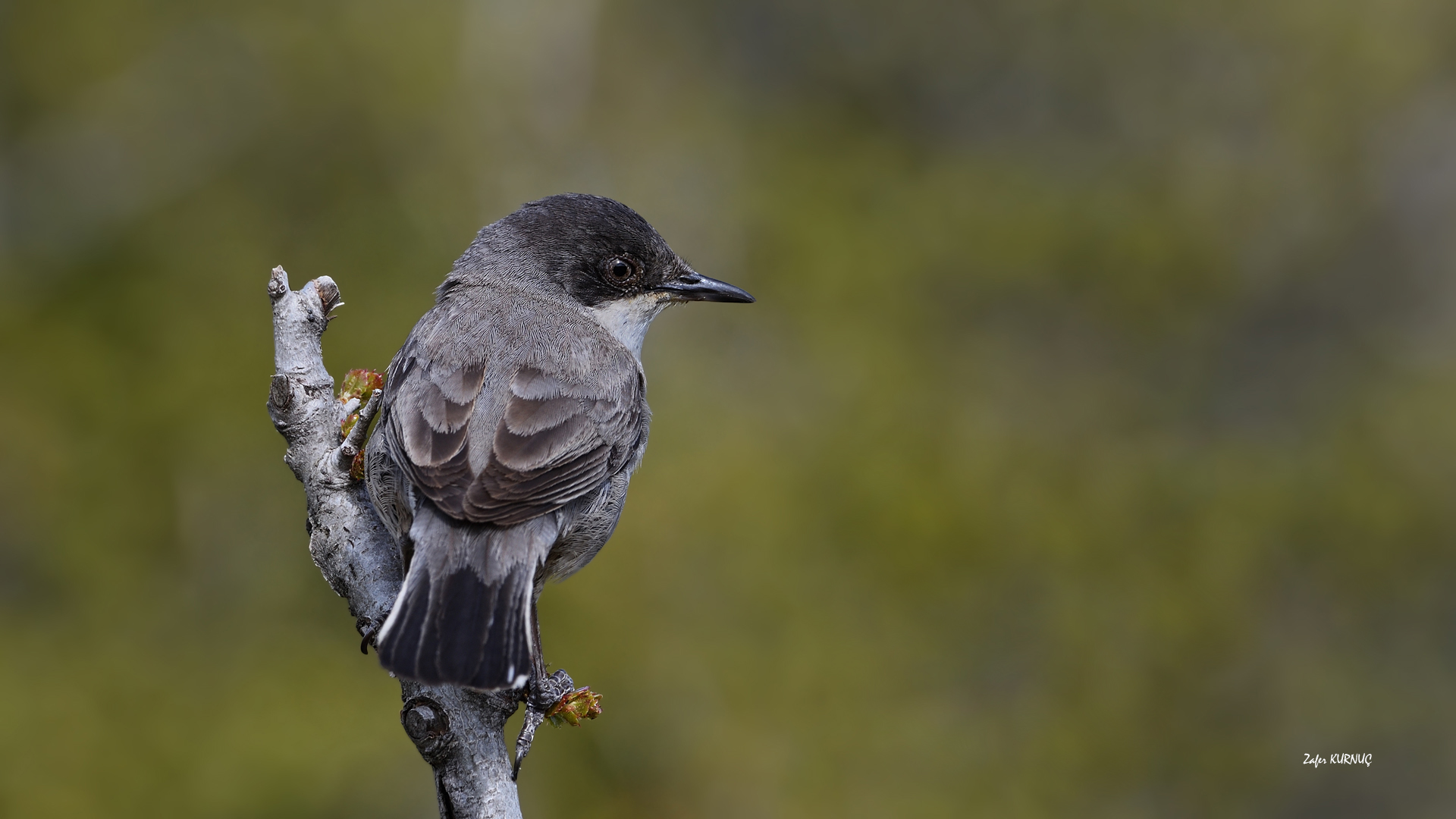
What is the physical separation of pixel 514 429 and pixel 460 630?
94cm

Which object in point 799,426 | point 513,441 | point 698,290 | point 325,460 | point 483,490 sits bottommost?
point 483,490

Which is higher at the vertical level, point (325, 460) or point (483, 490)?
point (325, 460)

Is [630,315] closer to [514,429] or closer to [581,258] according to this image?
[581,258]

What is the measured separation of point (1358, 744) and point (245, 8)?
1426 cm

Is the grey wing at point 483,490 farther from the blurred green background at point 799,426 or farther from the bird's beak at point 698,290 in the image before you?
the blurred green background at point 799,426

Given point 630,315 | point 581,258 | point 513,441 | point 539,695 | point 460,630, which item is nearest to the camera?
point 460,630

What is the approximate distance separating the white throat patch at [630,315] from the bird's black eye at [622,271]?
0.09 m

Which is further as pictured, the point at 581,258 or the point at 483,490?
the point at 581,258

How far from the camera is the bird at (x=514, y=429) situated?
3.64 meters

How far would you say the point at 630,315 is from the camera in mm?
5512

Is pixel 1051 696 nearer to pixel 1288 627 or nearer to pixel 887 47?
pixel 1288 627

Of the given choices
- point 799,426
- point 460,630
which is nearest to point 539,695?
point 460,630

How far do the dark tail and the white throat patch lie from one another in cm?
177

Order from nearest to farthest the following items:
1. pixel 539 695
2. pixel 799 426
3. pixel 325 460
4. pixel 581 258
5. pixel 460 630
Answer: pixel 460 630 → pixel 539 695 → pixel 325 460 → pixel 581 258 → pixel 799 426
